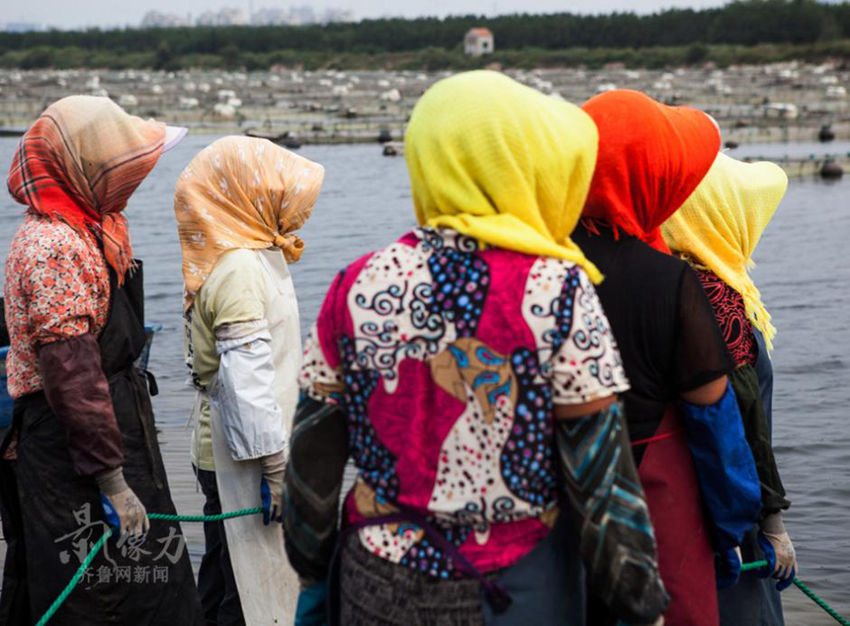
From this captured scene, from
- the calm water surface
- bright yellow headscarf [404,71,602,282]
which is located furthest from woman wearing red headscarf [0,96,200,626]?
the calm water surface

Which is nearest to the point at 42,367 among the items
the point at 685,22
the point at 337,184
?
the point at 337,184

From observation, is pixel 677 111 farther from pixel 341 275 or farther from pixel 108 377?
pixel 108 377

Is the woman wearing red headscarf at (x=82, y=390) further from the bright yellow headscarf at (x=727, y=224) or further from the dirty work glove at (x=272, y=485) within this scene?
the bright yellow headscarf at (x=727, y=224)

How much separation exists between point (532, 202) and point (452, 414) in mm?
370

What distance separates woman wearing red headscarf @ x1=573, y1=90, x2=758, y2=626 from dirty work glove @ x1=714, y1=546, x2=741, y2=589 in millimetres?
18

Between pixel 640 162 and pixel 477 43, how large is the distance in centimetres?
10617

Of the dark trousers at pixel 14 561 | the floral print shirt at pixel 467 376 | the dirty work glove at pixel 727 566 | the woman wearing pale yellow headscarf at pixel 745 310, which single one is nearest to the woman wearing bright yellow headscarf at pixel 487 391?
the floral print shirt at pixel 467 376

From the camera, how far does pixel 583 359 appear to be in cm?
166

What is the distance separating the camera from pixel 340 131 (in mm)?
35125

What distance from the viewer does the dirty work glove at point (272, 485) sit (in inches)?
124

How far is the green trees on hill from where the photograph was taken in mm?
92250

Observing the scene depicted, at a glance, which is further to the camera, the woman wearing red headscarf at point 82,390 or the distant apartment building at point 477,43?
the distant apartment building at point 477,43

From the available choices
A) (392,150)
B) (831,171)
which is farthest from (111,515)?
(392,150)

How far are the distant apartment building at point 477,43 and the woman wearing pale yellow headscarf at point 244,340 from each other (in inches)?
4040
